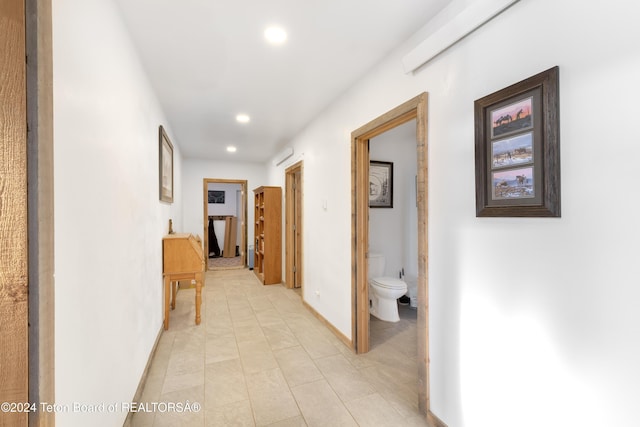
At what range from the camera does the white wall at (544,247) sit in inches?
36.5

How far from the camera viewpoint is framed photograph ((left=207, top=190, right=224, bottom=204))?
27.0ft

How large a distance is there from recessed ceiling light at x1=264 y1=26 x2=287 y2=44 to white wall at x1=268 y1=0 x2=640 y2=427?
0.86m

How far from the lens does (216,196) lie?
830cm

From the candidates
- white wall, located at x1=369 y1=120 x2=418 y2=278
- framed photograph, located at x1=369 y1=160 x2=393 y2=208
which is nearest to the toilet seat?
white wall, located at x1=369 y1=120 x2=418 y2=278

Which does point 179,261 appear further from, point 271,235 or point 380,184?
point 380,184

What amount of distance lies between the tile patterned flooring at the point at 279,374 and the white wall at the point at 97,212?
36 cm

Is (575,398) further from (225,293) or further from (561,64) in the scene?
(225,293)

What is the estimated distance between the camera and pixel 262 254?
5.12m

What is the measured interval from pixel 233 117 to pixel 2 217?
288 cm

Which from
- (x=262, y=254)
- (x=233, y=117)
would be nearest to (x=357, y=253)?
(x=233, y=117)

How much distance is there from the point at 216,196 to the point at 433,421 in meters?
7.84

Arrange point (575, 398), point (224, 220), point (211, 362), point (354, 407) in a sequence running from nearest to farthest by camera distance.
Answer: point (575, 398)
point (354, 407)
point (211, 362)
point (224, 220)

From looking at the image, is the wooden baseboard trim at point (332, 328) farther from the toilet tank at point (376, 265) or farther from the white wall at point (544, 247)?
the white wall at point (544, 247)

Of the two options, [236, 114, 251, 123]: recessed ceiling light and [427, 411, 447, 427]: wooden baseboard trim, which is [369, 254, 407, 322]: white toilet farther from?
[236, 114, 251, 123]: recessed ceiling light
